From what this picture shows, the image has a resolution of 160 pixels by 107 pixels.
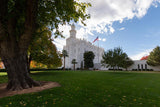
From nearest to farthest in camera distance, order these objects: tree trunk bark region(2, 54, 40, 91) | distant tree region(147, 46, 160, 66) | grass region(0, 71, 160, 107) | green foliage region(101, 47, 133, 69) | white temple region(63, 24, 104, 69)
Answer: grass region(0, 71, 160, 107), tree trunk bark region(2, 54, 40, 91), green foliage region(101, 47, 133, 69), distant tree region(147, 46, 160, 66), white temple region(63, 24, 104, 69)

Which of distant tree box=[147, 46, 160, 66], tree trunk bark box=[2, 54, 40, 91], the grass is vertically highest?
distant tree box=[147, 46, 160, 66]

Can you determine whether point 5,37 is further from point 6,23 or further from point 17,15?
point 17,15

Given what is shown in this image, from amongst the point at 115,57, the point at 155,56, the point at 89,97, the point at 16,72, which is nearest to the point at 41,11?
the point at 16,72

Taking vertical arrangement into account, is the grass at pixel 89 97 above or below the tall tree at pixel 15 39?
below

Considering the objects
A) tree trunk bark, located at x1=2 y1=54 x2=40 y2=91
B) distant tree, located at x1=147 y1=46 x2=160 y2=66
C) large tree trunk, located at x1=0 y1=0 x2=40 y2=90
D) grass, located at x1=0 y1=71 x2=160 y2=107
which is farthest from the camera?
distant tree, located at x1=147 y1=46 x2=160 y2=66

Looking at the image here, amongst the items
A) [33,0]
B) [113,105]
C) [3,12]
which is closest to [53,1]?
[33,0]

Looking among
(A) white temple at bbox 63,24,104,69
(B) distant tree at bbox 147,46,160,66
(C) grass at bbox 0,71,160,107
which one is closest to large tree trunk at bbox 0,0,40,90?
(C) grass at bbox 0,71,160,107

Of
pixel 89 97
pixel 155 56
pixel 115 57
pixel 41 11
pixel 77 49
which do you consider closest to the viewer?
pixel 89 97

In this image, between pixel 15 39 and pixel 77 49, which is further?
pixel 77 49

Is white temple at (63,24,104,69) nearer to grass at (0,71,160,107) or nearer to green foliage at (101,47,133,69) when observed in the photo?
green foliage at (101,47,133,69)

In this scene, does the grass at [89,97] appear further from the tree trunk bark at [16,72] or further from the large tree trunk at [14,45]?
the large tree trunk at [14,45]

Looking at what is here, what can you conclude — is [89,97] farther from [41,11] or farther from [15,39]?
[41,11]

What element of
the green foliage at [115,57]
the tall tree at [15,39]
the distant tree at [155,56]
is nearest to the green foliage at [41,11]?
the tall tree at [15,39]

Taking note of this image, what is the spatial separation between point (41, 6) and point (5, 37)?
4.86m
